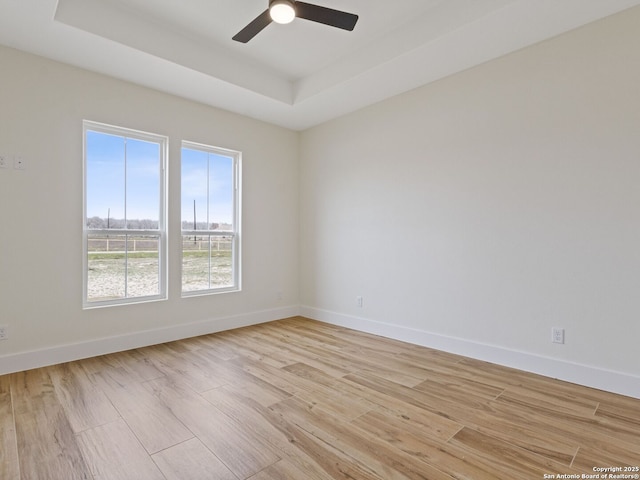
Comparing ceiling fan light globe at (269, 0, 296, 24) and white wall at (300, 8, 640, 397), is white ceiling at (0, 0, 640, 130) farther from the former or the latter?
ceiling fan light globe at (269, 0, 296, 24)

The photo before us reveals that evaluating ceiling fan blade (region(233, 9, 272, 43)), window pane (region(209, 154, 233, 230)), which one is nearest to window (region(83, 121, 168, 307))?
window pane (region(209, 154, 233, 230))

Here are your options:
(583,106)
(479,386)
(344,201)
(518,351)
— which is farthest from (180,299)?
(583,106)

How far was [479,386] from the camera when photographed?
2604 mm

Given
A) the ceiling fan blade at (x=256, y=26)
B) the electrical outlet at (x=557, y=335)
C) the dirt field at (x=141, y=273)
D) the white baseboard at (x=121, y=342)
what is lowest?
the white baseboard at (x=121, y=342)

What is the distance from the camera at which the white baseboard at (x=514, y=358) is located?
8.12ft

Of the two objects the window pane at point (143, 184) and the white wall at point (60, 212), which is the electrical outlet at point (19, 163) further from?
the window pane at point (143, 184)

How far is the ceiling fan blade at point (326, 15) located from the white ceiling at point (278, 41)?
487 millimetres

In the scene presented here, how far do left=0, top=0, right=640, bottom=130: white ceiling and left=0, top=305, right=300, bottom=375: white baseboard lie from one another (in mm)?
2630

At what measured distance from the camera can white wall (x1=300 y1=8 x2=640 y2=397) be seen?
8.21ft

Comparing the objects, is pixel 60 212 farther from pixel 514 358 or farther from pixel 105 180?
pixel 514 358

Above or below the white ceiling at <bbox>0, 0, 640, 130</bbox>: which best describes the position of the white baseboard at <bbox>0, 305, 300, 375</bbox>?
below

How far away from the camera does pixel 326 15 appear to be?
2.35m

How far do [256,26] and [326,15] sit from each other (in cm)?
53

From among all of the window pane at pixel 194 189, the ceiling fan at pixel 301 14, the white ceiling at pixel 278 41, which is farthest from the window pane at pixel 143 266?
the ceiling fan at pixel 301 14
